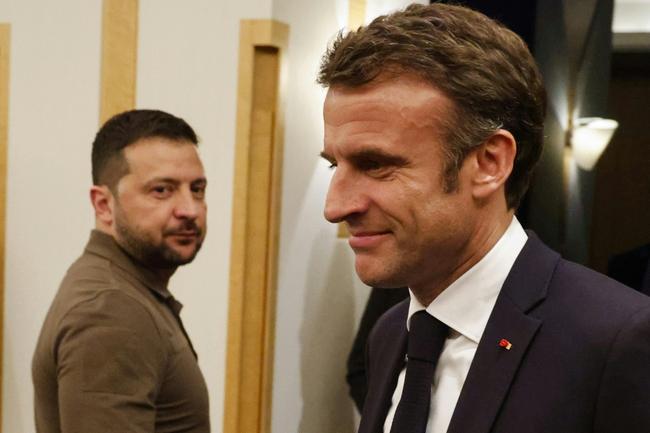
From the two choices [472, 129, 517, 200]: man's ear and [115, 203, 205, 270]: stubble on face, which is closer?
[472, 129, 517, 200]: man's ear

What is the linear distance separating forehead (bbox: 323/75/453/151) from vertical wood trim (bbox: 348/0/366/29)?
6.98 ft

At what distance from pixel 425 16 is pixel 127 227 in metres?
1.38

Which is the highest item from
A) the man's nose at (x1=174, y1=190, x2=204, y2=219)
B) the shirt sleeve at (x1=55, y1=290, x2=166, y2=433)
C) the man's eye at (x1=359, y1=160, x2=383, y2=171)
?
the man's eye at (x1=359, y1=160, x2=383, y2=171)

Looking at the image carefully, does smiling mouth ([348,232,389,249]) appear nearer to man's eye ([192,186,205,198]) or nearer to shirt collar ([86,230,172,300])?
shirt collar ([86,230,172,300])

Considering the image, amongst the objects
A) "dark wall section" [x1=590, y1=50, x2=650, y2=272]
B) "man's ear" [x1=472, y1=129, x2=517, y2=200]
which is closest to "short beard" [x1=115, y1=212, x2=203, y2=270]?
"man's ear" [x1=472, y1=129, x2=517, y2=200]

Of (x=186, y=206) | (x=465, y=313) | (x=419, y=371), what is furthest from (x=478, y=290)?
(x=186, y=206)

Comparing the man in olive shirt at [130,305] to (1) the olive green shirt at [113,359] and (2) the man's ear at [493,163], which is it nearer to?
(1) the olive green shirt at [113,359]

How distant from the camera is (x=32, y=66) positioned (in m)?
3.18

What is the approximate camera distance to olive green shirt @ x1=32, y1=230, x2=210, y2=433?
2.05 m

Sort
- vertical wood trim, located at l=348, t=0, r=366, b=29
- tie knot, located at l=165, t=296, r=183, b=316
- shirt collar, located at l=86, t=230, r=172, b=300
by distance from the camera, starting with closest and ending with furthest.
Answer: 1. shirt collar, located at l=86, t=230, r=172, b=300
2. tie knot, located at l=165, t=296, r=183, b=316
3. vertical wood trim, located at l=348, t=0, r=366, b=29

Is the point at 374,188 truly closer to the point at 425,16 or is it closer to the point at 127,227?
the point at 425,16

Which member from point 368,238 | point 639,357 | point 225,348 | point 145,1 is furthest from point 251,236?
point 639,357

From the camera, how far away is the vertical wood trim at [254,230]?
2.89 meters

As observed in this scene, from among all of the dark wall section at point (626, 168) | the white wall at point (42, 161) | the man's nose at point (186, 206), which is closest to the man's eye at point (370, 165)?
the man's nose at point (186, 206)
